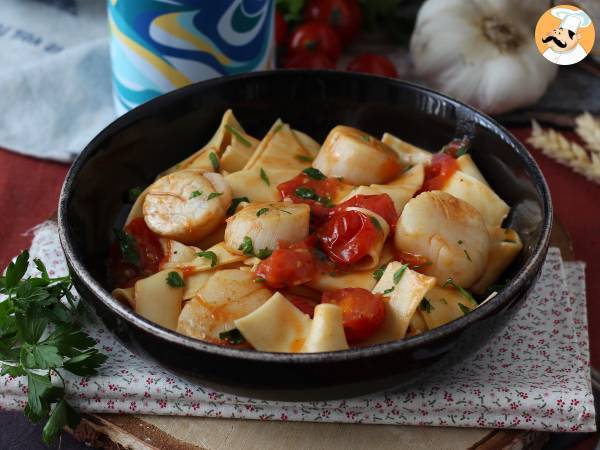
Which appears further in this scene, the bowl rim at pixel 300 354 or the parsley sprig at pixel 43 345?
the parsley sprig at pixel 43 345

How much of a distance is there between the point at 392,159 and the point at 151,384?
1.63m

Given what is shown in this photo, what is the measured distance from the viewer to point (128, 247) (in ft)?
11.9

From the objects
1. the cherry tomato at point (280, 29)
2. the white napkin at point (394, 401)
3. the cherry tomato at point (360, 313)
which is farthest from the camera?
the cherry tomato at point (280, 29)

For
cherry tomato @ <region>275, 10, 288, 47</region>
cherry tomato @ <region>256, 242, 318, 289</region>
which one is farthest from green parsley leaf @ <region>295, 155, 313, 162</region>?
cherry tomato @ <region>275, 10, 288, 47</region>

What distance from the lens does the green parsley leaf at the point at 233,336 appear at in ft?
9.98

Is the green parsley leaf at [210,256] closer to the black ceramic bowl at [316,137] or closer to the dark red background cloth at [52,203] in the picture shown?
the black ceramic bowl at [316,137]

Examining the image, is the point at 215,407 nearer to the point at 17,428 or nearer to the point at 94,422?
the point at 94,422

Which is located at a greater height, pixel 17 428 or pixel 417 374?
pixel 417 374

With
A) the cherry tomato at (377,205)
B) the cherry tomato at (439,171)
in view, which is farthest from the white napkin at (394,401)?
the cherry tomato at (439,171)

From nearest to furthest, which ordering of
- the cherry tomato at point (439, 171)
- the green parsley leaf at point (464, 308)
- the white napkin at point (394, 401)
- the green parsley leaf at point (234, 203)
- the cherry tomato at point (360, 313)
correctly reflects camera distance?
1. the cherry tomato at point (360, 313)
2. the white napkin at point (394, 401)
3. the green parsley leaf at point (464, 308)
4. the green parsley leaf at point (234, 203)
5. the cherry tomato at point (439, 171)

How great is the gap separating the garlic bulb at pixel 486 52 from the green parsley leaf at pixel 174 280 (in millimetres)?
3006

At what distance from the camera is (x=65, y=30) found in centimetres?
637

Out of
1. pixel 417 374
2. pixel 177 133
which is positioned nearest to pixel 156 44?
pixel 177 133

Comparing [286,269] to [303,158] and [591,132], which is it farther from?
[591,132]
